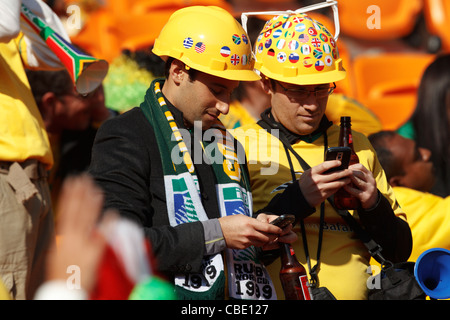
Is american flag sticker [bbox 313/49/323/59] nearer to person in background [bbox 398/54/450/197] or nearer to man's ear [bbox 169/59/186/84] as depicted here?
man's ear [bbox 169/59/186/84]

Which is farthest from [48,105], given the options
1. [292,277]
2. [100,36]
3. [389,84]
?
[389,84]

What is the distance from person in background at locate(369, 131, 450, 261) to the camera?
3.64 metres

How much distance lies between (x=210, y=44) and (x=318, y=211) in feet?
2.58

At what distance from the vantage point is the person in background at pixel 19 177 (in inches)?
121

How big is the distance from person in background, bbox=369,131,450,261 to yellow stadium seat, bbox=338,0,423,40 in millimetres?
4181

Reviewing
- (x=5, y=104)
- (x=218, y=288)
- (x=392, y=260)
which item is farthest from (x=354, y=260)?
(x=5, y=104)

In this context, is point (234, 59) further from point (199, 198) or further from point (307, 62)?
point (199, 198)

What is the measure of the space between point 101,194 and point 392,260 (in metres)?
1.22

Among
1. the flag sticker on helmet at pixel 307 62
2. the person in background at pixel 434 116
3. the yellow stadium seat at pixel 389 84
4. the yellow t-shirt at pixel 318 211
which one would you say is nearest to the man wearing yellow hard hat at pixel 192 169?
the yellow t-shirt at pixel 318 211

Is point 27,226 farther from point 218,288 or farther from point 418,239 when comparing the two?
point 418,239

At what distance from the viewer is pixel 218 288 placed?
2.47 metres

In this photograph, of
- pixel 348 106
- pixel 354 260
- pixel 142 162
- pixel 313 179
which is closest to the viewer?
pixel 142 162

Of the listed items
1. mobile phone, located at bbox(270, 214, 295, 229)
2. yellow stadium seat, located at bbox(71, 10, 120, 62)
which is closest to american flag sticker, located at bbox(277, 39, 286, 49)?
mobile phone, located at bbox(270, 214, 295, 229)

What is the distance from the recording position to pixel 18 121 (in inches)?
123
